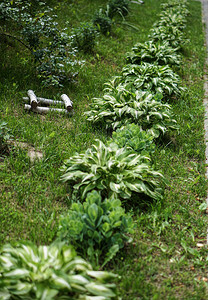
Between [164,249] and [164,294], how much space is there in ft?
1.48

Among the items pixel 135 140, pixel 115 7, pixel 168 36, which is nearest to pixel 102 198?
pixel 135 140

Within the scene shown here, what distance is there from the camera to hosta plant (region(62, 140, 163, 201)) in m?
3.08

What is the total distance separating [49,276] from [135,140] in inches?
75.3

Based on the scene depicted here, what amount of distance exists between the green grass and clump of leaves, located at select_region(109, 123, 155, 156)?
29 centimetres

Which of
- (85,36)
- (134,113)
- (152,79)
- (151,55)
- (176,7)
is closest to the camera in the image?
(134,113)

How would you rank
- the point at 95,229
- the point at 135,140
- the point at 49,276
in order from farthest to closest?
the point at 135,140
the point at 95,229
the point at 49,276

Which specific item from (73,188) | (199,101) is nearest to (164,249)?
(73,188)

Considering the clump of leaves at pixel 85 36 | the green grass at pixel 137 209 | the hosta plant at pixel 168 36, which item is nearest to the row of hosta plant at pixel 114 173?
the green grass at pixel 137 209

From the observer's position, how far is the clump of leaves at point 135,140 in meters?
3.60

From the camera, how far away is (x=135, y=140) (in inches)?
142

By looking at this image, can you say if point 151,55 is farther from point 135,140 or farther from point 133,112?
point 135,140

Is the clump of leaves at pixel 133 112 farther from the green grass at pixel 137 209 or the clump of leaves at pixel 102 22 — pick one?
the clump of leaves at pixel 102 22

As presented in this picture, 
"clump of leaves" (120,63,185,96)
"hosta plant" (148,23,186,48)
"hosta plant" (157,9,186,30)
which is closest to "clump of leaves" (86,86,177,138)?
"clump of leaves" (120,63,185,96)

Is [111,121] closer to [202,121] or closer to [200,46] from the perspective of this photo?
[202,121]
